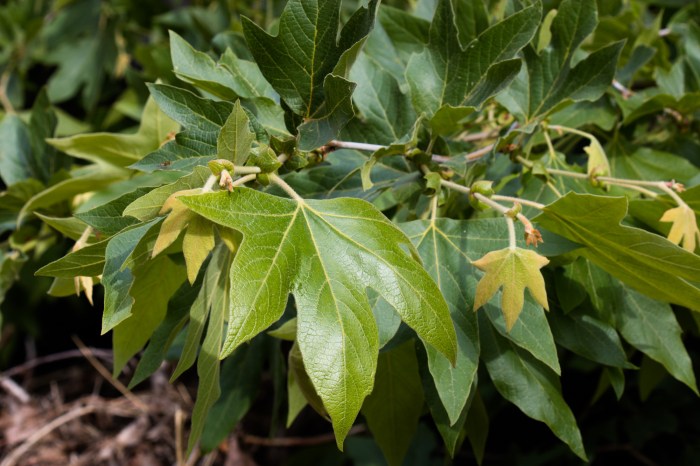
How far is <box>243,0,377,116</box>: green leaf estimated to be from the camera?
87 centimetres

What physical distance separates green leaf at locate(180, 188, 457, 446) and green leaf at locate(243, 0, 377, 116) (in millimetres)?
163

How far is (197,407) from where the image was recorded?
0.84 metres

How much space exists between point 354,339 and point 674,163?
0.76m

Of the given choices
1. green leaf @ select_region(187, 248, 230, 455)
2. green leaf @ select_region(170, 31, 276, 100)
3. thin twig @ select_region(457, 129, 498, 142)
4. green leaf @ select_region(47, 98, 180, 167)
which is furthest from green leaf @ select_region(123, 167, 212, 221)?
thin twig @ select_region(457, 129, 498, 142)

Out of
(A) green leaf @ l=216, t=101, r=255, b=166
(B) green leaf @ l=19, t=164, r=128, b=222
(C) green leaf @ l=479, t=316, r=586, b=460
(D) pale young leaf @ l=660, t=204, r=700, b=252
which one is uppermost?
(A) green leaf @ l=216, t=101, r=255, b=166

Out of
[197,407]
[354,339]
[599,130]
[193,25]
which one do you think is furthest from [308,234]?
[193,25]

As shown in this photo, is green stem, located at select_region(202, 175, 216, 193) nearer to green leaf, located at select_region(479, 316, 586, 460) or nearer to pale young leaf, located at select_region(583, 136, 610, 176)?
green leaf, located at select_region(479, 316, 586, 460)

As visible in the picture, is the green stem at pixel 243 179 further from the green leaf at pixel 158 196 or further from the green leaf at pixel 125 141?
the green leaf at pixel 125 141

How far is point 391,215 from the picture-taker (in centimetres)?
118

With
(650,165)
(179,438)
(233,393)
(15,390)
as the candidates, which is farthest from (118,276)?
(15,390)

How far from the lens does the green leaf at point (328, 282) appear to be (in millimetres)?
716

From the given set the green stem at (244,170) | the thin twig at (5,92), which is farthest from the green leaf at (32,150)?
the green stem at (244,170)

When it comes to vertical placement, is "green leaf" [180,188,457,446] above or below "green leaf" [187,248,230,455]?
above

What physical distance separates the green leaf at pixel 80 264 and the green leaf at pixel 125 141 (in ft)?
1.47
